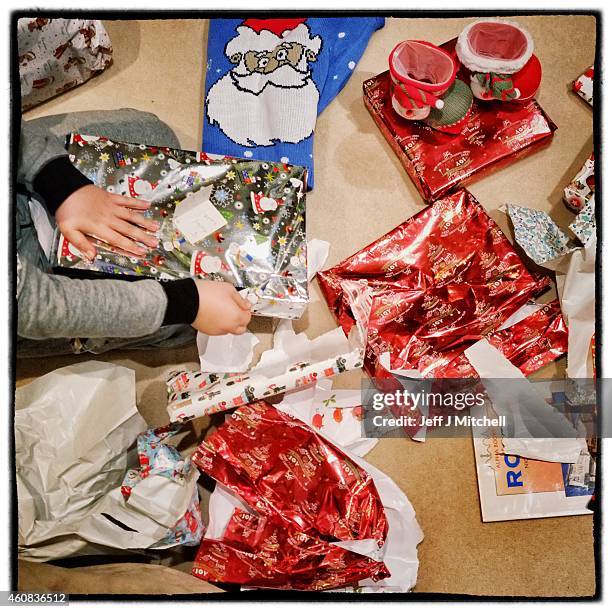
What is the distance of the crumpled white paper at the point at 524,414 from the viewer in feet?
3.67

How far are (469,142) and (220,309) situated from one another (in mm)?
593

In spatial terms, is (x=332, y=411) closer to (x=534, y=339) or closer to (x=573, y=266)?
(x=534, y=339)

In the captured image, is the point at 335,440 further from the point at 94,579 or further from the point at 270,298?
the point at 94,579

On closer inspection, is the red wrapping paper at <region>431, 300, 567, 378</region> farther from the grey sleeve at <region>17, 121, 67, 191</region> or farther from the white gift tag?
the grey sleeve at <region>17, 121, 67, 191</region>

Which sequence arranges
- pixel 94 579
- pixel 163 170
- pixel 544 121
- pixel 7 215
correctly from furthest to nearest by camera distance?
pixel 544 121 → pixel 163 170 → pixel 94 579 → pixel 7 215

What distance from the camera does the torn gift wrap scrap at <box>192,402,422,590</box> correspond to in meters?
1.03

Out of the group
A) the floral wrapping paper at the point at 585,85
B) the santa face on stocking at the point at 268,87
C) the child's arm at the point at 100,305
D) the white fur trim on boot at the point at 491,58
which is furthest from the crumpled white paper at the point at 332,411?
the floral wrapping paper at the point at 585,85

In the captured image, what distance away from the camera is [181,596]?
986mm

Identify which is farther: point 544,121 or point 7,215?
point 544,121

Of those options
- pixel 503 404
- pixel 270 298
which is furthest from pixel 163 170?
pixel 503 404

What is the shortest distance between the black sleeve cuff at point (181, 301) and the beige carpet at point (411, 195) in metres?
0.27

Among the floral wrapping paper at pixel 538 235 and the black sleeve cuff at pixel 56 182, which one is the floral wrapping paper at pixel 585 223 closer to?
the floral wrapping paper at pixel 538 235

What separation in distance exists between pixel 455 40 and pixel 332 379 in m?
0.71

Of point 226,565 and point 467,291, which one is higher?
point 467,291
